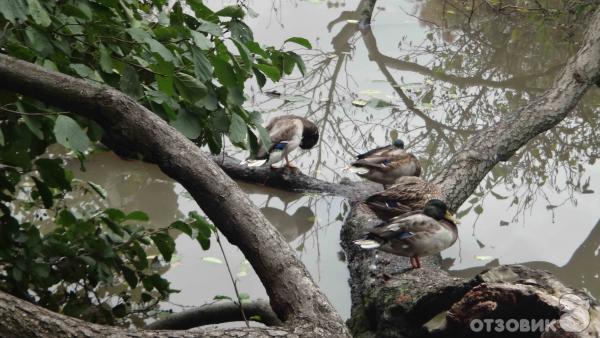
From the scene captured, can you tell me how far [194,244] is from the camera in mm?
5566

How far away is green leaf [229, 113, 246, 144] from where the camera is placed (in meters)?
2.70

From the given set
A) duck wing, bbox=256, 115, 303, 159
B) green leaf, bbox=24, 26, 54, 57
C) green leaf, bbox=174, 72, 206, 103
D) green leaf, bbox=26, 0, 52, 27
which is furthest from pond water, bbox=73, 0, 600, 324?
green leaf, bbox=26, 0, 52, 27

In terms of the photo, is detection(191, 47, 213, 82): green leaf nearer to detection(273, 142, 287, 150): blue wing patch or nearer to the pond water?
the pond water

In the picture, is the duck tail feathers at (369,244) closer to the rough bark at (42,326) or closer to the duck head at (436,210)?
the duck head at (436,210)

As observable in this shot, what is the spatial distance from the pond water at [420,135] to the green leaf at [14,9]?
1.23 metres

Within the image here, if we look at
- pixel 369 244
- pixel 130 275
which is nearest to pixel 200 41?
pixel 130 275

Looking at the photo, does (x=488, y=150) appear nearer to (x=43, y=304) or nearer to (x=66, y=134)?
(x=43, y=304)

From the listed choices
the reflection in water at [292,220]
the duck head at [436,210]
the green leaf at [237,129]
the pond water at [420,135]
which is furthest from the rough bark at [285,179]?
the green leaf at [237,129]

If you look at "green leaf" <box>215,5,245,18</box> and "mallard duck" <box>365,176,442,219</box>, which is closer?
"green leaf" <box>215,5,245,18</box>

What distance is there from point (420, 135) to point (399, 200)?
2.55 m

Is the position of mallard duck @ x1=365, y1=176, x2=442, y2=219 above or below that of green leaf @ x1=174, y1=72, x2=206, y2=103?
above

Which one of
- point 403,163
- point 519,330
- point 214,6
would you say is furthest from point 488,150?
point 214,6

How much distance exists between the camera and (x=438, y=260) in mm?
5191

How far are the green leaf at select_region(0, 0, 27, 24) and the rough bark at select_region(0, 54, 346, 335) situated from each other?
294 mm
